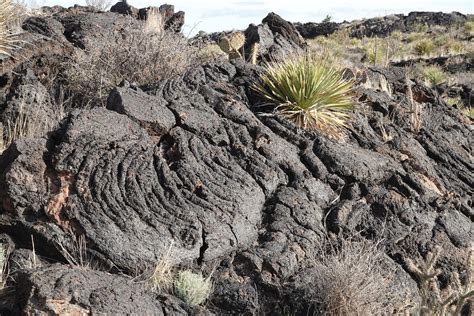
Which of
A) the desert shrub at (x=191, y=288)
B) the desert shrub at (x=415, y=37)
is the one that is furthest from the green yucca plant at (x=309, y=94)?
the desert shrub at (x=415, y=37)

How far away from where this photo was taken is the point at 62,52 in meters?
12.9

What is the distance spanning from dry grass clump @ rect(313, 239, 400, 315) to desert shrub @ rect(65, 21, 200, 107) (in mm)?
5002

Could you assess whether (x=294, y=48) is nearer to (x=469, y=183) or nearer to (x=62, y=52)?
(x=62, y=52)

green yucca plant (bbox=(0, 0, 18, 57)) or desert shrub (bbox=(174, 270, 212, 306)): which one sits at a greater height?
green yucca plant (bbox=(0, 0, 18, 57))

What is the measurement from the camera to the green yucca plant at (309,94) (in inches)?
381

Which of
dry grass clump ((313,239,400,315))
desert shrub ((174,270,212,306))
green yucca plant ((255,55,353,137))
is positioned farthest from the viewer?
green yucca plant ((255,55,353,137))

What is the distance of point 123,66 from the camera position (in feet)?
38.5

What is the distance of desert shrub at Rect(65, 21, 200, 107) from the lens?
11617 mm

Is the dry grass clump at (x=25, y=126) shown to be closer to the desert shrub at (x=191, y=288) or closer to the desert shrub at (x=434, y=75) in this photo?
the desert shrub at (x=191, y=288)

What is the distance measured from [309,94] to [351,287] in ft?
11.1

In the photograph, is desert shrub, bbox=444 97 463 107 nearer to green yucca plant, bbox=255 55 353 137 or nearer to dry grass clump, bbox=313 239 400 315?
green yucca plant, bbox=255 55 353 137

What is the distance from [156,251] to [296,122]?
123 inches

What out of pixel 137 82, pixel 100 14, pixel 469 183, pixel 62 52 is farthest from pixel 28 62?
pixel 469 183

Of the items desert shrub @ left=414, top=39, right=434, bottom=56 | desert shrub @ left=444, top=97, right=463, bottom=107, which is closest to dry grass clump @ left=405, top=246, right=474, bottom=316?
desert shrub @ left=444, top=97, right=463, bottom=107
